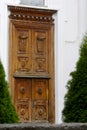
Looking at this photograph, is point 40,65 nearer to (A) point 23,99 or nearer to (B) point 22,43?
(B) point 22,43

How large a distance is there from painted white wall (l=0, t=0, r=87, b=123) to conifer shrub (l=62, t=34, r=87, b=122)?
15.5 ft

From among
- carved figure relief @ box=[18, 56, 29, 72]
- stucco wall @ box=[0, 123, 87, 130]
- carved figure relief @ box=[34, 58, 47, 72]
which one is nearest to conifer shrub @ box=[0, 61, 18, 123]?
stucco wall @ box=[0, 123, 87, 130]

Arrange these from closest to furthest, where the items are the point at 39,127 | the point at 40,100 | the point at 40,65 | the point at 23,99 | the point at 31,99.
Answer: the point at 39,127 < the point at 23,99 < the point at 31,99 < the point at 40,100 < the point at 40,65

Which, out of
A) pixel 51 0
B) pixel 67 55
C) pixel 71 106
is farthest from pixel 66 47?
pixel 71 106

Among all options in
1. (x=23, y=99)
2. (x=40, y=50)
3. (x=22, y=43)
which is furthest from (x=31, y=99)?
(x=22, y=43)

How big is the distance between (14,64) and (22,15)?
1.16 metres

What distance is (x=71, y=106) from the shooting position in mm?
8133

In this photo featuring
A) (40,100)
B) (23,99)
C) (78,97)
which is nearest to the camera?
(78,97)

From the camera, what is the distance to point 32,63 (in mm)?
13141

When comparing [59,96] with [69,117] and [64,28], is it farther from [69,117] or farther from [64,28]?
[69,117]

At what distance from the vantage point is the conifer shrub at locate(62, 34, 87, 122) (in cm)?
798

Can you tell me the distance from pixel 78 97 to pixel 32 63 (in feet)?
17.1

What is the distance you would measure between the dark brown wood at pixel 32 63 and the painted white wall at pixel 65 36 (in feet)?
0.51

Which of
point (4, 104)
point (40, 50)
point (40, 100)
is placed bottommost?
point (40, 100)
